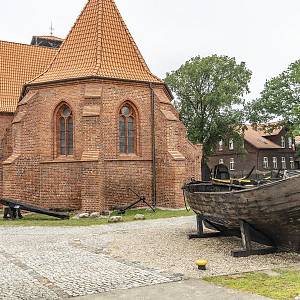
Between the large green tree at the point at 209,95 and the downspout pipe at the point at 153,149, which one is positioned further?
the large green tree at the point at 209,95

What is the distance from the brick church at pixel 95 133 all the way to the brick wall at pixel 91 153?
0.04 metres

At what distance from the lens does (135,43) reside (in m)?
21.0

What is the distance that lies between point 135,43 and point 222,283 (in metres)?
16.4

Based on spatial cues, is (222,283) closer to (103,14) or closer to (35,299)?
(35,299)

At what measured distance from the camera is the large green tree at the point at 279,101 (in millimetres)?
39062

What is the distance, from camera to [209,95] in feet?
120

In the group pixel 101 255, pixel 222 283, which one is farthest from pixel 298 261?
pixel 101 255

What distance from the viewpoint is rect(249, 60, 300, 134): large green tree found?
128 feet

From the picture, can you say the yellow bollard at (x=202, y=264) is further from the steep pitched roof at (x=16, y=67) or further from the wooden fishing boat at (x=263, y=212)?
the steep pitched roof at (x=16, y=67)

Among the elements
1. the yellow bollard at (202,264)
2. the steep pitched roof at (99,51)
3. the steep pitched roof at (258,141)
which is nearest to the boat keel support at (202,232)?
the yellow bollard at (202,264)

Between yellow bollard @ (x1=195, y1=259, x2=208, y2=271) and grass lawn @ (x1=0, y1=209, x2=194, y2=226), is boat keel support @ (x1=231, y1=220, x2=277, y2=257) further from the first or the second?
grass lawn @ (x1=0, y1=209, x2=194, y2=226)

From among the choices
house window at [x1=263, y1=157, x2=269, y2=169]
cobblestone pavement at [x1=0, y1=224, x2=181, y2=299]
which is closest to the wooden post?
cobblestone pavement at [x1=0, y1=224, x2=181, y2=299]

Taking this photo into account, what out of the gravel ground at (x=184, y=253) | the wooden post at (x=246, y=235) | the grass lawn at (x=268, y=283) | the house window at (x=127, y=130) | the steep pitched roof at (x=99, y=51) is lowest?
the gravel ground at (x=184, y=253)

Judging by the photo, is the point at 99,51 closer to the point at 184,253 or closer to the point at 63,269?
the point at 184,253
